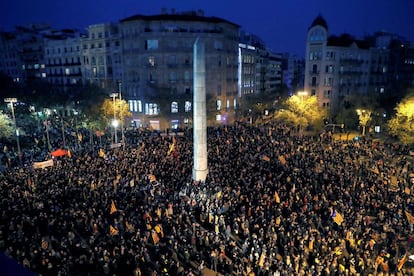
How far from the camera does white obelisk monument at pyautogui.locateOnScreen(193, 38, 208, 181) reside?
79.8 ft

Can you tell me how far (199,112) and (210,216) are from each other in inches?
334

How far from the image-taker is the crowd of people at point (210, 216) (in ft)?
50.2

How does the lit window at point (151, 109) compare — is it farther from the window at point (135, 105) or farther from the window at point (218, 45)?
the window at point (218, 45)

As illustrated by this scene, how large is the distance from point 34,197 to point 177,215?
9.44m

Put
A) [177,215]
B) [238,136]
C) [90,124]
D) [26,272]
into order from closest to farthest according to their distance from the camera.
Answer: [26,272] → [177,215] → [238,136] → [90,124]

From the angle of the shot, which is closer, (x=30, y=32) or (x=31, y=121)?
(x=31, y=121)

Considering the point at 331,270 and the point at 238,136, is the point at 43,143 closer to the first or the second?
the point at 238,136

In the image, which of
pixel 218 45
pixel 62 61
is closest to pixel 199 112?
pixel 218 45

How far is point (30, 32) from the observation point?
266 ft

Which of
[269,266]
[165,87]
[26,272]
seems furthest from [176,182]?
[165,87]

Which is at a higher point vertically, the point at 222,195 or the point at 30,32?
the point at 30,32

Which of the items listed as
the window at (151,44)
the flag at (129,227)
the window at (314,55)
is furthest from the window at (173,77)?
the flag at (129,227)

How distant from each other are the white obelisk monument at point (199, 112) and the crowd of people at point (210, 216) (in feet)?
3.13

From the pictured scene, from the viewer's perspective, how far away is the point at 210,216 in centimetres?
1953
